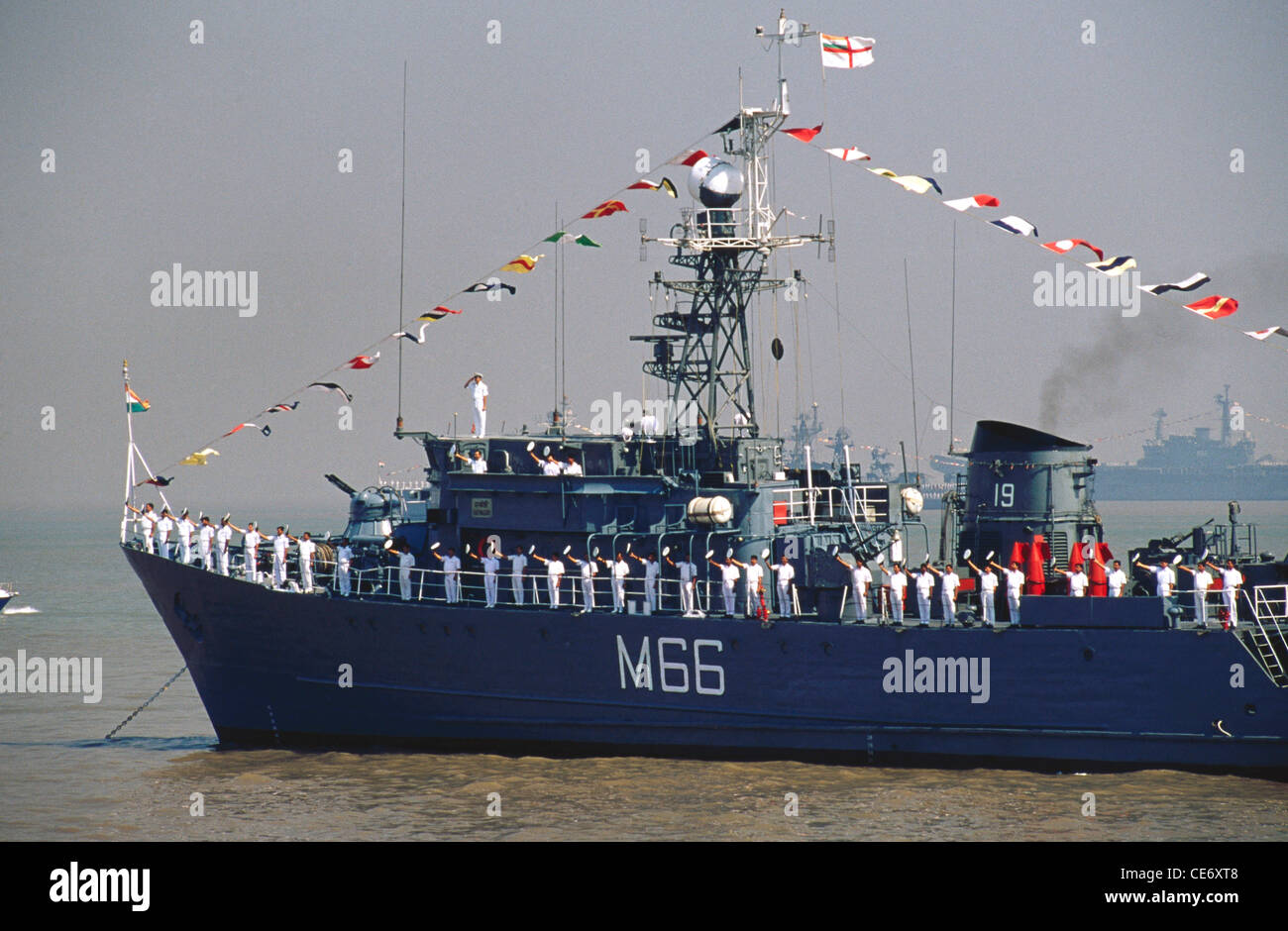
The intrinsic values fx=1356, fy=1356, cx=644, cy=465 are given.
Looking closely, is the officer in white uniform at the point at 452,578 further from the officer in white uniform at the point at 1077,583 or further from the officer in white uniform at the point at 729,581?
the officer in white uniform at the point at 1077,583

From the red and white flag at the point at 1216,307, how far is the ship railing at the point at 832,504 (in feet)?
20.2

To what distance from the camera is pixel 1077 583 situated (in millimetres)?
21250

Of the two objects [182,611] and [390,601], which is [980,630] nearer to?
[390,601]

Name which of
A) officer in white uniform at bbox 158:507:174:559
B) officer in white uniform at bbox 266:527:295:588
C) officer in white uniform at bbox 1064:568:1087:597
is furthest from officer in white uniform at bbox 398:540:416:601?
officer in white uniform at bbox 1064:568:1087:597

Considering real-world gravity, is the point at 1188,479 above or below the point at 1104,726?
above

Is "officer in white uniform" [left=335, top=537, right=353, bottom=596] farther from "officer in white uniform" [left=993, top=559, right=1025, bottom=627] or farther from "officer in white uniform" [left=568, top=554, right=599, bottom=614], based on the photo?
"officer in white uniform" [left=993, top=559, right=1025, bottom=627]

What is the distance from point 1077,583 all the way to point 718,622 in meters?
5.65

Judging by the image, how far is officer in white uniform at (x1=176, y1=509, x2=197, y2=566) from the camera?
977 inches

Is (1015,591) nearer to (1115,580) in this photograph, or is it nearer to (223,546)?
(1115,580)

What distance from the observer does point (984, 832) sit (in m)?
18.2

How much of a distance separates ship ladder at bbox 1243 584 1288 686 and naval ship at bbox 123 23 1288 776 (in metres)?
0.06

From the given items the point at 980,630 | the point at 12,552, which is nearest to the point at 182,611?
the point at 980,630

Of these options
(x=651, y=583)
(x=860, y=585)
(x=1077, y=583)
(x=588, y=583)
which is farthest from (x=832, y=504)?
(x=588, y=583)

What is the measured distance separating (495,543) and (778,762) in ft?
20.7
